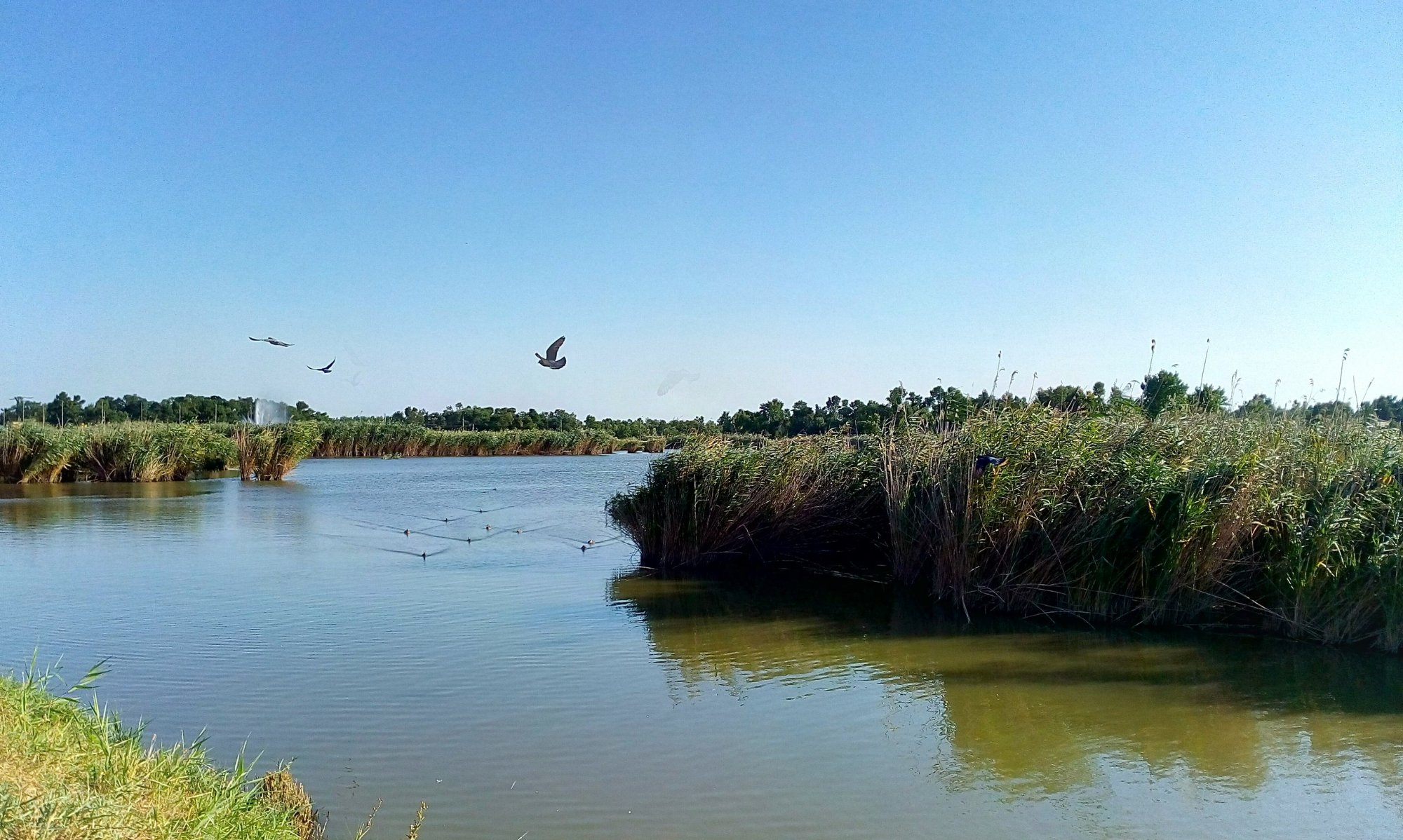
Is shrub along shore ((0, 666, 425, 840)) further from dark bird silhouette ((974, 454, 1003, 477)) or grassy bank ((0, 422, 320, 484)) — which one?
grassy bank ((0, 422, 320, 484))

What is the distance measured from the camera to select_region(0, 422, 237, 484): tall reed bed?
116 ft

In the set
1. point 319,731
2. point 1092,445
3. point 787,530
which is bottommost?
point 319,731

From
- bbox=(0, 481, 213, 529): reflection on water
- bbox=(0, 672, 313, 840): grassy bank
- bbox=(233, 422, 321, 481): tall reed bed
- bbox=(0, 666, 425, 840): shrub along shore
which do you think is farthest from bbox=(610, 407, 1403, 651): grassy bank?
bbox=(233, 422, 321, 481): tall reed bed

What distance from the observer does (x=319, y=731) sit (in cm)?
741

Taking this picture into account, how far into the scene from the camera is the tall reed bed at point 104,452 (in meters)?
35.3

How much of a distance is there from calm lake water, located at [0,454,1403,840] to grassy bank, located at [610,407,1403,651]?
59cm

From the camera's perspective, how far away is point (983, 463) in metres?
12.0

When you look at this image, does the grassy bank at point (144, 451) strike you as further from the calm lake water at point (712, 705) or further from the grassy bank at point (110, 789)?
the grassy bank at point (110, 789)

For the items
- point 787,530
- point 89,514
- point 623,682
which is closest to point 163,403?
point 89,514

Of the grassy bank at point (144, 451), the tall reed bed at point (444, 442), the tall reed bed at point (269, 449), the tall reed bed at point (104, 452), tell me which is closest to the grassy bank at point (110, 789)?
the tall reed bed at point (104, 452)

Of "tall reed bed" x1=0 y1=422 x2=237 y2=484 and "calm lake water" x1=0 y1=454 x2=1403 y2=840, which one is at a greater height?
"tall reed bed" x1=0 y1=422 x2=237 y2=484

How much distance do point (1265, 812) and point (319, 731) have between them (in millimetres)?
6274

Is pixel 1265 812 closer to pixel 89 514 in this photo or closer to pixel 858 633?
pixel 858 633

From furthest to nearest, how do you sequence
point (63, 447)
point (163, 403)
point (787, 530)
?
point (163, 403) → point (63, 447) → point (787, 530)
